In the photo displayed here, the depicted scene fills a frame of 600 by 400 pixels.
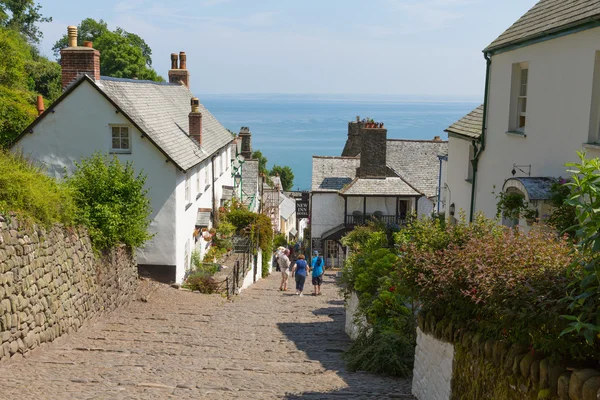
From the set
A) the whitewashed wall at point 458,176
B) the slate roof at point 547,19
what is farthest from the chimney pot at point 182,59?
the slate roof at point 547,19

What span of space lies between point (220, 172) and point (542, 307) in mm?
28032

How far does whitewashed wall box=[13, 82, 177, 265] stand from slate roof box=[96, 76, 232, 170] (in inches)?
18.3

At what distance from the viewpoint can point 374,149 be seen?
39.6m

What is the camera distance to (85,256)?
1460 centimetres

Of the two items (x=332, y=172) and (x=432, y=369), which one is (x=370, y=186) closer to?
(x=332, y=172)

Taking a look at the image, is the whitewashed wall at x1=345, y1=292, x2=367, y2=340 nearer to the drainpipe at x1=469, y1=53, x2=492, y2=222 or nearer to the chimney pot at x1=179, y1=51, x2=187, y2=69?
the drainpipe at x1=469, y1=53, x2=492, y2=222

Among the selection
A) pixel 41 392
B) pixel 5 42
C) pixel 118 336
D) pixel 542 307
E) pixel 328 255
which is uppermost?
pixel 5 42

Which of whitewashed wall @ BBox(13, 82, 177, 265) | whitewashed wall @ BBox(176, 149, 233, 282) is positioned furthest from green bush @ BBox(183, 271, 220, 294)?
whitewashed wall @ BBox(13, 82, 177, 265)

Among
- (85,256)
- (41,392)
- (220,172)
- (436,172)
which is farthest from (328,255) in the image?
(41,392)

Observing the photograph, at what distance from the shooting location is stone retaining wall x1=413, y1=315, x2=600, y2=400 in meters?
5.34

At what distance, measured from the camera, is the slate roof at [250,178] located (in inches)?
1756

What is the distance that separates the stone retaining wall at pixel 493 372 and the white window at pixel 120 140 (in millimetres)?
15185

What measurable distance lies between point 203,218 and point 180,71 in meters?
14.2

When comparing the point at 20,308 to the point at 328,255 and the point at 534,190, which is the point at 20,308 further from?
the point at 328,255
